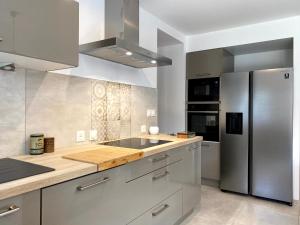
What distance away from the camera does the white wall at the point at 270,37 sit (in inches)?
116

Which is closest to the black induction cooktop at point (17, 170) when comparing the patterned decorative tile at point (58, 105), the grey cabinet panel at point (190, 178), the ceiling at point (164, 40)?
the patterned decorative tile at point (58, 105)

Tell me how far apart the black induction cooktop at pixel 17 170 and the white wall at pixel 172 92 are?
110 inches

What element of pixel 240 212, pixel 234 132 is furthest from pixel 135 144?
pixel 234 132

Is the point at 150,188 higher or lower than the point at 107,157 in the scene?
lower

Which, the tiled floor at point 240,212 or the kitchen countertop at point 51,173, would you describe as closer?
the kitchen countertop at point 51,173

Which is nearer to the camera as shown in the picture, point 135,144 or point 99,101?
point 135,144

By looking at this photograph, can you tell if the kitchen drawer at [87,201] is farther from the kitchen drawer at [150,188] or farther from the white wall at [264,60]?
the white wall at [264,60]

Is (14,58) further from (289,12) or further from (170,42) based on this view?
(289,12)

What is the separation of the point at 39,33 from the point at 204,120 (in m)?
2.76

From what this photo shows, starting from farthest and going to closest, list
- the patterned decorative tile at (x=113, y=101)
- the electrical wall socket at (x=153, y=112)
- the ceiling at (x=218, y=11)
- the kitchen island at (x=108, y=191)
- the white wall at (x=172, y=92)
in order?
the white wall at (x=172, y=92), the electrical wall socket at (x=153, y=112), the ceiling at (x=218, y=11), the patterned decorative tile at (x=113, y=101), the kitchen island at (x=108, y=191)

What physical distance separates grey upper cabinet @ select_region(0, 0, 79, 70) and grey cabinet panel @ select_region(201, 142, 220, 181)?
8.49ft

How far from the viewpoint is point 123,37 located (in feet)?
6.98

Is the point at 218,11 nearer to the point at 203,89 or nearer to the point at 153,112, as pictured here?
the point at 203,89

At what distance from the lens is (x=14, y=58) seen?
1.31 metres
